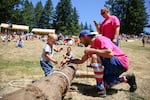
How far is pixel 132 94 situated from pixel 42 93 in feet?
11.0

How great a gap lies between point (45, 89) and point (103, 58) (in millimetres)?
2333

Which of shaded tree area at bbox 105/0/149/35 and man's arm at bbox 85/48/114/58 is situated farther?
shaded tree area at bbox 105/0/149/35

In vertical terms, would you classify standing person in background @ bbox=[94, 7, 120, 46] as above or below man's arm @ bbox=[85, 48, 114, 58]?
above

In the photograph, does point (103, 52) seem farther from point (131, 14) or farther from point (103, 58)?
point (131, 14)

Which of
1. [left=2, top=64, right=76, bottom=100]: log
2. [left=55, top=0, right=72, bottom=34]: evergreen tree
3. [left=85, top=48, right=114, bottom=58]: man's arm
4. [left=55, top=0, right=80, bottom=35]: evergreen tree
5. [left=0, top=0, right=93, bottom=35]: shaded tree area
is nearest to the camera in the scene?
[left=2, top=64, right=76, bottom=100]: log

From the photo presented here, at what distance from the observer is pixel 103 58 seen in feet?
19.9

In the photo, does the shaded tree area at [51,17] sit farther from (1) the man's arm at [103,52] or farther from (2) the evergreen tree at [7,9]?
(1) the man's arm at [103,52]

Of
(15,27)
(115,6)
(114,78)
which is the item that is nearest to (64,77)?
(114,78)

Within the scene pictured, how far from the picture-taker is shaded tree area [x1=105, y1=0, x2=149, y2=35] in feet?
240

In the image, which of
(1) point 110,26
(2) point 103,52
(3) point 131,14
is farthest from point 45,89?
(3) point 131,14

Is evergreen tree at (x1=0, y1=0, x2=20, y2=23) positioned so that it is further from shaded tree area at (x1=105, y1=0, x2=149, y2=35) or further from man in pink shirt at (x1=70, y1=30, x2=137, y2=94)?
man in pink shirt at (x1=70, y1=30, x2=137, y2=94)

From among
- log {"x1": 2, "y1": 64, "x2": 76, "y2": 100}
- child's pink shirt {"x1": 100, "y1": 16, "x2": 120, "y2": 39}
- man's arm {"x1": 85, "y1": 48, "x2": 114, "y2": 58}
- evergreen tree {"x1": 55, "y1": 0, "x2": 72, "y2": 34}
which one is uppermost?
evergreen tree {"x1": 55, "y1": 0, "x2": 72, "y2": 34}

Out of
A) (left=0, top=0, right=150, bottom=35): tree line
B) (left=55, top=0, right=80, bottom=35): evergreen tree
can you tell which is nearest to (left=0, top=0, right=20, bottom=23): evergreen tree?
(left=0, top=0, right=150, bottom=35): tree line

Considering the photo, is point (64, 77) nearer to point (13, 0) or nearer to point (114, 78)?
point (114, 78)
